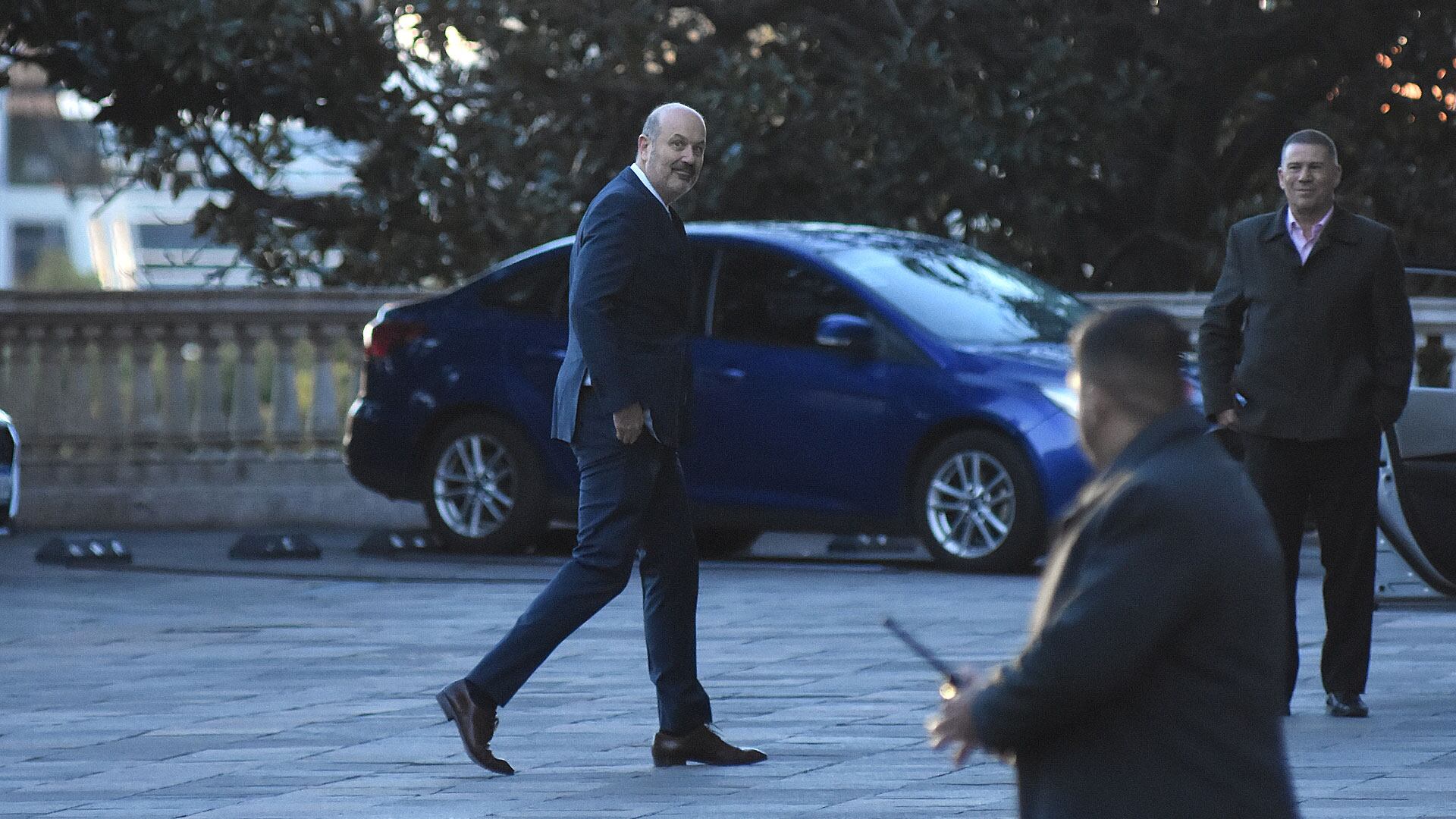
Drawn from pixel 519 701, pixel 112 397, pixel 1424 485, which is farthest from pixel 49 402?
pixel 1424 485

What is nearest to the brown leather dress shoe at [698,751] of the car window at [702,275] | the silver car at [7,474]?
the silver car at [7,474]

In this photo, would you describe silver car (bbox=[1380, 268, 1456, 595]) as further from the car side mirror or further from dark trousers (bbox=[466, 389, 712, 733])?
the car side mirror

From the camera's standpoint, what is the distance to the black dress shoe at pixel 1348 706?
289 inches

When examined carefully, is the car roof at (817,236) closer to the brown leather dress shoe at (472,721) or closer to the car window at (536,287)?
the car window at (536,287)

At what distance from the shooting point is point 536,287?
12867 mm

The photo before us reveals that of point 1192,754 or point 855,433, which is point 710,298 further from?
point 1192,754

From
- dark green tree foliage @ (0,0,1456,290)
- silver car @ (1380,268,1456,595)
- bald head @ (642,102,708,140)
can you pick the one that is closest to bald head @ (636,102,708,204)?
bald head @ (642,102,708,140)

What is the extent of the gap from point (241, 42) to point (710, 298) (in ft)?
19.8

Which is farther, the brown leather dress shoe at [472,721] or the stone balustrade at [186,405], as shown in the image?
the stone balustrade at [186,405]

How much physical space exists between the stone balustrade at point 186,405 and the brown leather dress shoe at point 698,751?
8.85 meters

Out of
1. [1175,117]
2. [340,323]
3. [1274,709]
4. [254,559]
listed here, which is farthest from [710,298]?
[1274,709]

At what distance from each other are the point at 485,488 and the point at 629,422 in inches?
258

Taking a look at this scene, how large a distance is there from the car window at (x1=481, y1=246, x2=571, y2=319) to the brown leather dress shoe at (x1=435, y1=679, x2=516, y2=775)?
6.28 metres

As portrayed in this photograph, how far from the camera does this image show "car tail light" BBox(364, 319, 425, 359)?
43.2 feet
